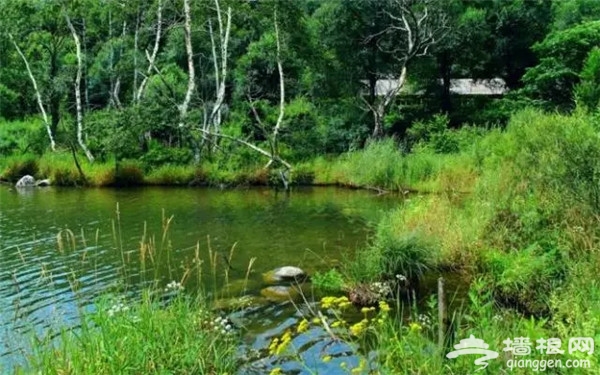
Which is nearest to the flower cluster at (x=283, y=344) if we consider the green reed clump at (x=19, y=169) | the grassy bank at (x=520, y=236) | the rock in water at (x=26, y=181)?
the grassy bank at (x=520, y=236)

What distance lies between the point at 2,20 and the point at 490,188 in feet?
77.7

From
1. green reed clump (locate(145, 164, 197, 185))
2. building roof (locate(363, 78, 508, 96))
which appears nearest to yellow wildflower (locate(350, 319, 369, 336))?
green reed clump (locate(145, 164, 197, 185))

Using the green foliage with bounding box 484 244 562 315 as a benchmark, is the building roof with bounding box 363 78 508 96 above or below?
above

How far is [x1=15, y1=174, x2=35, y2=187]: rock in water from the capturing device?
22.9m

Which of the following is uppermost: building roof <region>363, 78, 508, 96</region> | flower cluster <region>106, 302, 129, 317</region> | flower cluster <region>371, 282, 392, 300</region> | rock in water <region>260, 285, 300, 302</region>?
building roof <region>363, 78, 508, 96</region>

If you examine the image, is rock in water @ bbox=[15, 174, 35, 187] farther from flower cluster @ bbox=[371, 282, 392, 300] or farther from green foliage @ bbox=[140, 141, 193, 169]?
flower cluster @ bbox=[371, 282, 392, 300]

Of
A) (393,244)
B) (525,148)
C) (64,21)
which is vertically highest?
(64,21)

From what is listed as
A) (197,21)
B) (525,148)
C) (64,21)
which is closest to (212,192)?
(197,21)

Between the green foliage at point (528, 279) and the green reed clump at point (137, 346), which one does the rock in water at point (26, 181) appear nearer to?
the green reed clump at point (137, 346)

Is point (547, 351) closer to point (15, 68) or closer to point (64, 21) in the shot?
point (64, 21)

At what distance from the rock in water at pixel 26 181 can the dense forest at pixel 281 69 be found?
7.28 feet

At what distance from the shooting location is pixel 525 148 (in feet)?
28.0

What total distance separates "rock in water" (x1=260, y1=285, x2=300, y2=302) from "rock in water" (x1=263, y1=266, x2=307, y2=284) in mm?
382

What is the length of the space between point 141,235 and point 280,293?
5.60 meters
